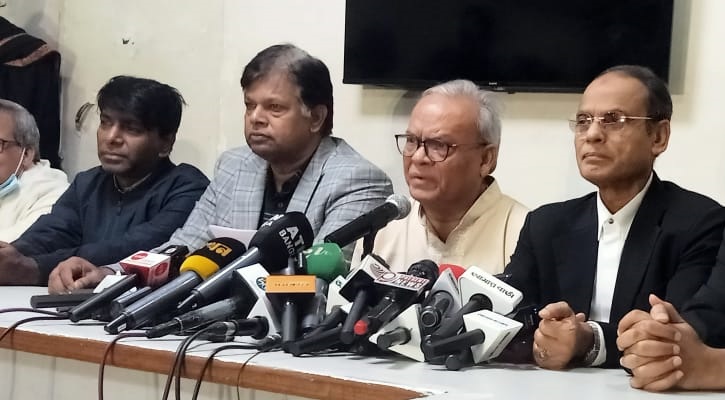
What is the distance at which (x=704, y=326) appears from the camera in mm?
1698

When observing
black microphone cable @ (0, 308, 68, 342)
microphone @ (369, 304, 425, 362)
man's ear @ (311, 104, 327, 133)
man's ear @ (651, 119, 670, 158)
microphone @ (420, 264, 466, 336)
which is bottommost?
black microphone cable @ (0, 308, 68, 342)

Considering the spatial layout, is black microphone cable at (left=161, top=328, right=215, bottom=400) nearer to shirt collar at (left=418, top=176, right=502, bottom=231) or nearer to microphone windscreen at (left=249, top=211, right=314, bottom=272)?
microphone windscreen at (left=249, top=211, right=314, bottom=272)

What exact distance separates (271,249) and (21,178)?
→ 71.6 inches

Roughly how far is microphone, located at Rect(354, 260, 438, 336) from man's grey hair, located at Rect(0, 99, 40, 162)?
214 cm

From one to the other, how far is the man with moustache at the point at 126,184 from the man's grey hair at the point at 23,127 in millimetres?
298

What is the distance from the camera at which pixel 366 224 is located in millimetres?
1969

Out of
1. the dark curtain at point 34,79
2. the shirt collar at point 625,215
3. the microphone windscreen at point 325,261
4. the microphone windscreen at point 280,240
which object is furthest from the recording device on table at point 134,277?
the dark curtain at point 34,79

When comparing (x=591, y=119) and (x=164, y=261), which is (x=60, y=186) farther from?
(x=591, y=119)

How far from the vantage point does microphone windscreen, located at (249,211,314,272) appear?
1.97 m

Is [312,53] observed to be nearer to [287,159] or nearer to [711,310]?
[287,159]

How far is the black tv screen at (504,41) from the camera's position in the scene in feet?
9.41

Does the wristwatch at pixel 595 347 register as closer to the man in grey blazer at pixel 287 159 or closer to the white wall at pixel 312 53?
the man in grey blazer at pixel 287 159

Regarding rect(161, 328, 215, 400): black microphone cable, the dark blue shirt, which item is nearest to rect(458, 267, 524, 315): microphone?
rect(161, 328, 215, 400): black microphone cable

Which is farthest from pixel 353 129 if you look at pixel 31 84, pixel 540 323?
pixel 540 323
